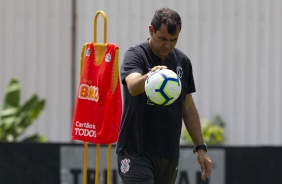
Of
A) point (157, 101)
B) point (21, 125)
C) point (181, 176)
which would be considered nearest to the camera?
point (157, 101)

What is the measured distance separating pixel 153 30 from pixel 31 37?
9256mm

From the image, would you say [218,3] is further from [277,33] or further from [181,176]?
[181,176]

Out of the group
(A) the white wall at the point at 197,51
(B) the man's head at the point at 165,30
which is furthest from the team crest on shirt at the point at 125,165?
(A) the white wall at the point at 197,51

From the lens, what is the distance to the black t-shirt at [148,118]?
245 inches

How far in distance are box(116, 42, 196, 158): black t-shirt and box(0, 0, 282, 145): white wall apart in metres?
8.81

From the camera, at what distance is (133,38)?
1524 centimetres

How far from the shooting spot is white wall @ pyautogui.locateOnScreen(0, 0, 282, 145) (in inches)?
596

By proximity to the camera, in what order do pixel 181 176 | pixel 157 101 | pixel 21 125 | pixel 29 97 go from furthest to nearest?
pixel 29 97
pixel 21 125
pixel 181 176
pixel 157 101

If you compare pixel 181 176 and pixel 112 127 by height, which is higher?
pixel 112 127

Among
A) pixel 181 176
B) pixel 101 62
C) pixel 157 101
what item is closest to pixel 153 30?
pixel 157 101

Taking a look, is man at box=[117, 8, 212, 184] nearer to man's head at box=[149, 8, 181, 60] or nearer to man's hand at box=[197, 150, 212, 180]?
man's head at box=[149, 8, 181, 60]

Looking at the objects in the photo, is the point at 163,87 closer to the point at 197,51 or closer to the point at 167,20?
the point at 167,20

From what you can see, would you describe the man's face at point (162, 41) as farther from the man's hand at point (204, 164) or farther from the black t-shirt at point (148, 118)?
the man's hand at point (204, 164)

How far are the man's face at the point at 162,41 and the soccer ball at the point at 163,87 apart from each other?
1.00ft
